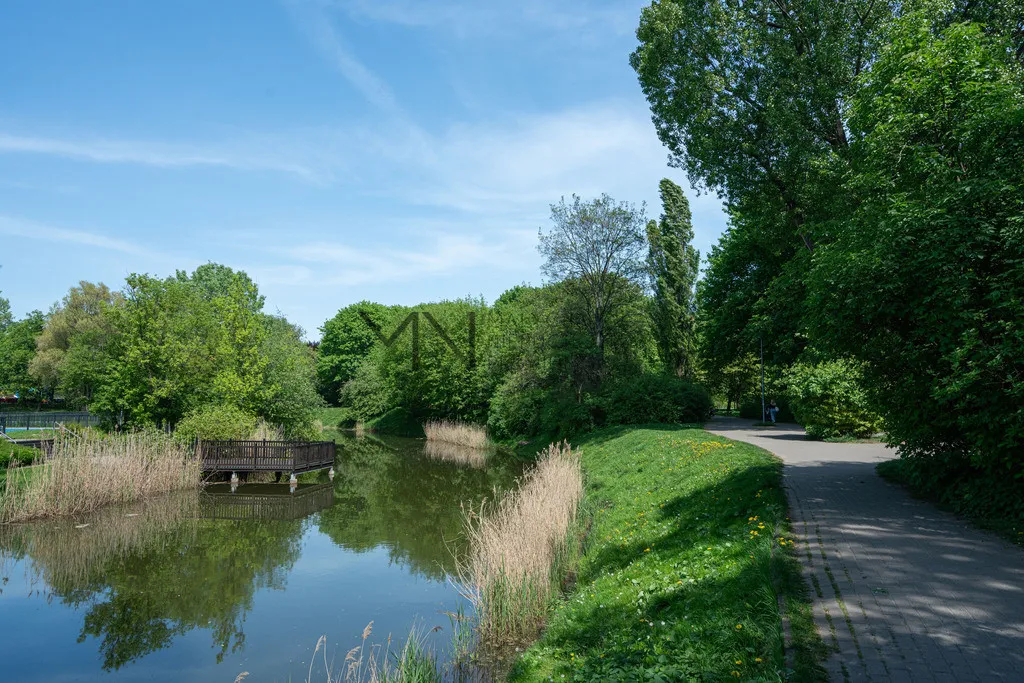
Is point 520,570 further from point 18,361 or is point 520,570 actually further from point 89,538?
point 18,361

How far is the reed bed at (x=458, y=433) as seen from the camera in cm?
3794

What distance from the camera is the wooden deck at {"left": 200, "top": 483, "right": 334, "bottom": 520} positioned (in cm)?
1906

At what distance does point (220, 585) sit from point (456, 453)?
2361 cm

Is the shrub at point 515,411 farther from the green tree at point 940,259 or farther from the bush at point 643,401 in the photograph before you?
the green tree at point 940,259

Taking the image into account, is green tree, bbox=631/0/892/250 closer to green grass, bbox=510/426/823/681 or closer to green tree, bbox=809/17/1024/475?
green tree, bbox=809/17/1024/475

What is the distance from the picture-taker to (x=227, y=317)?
28078mm

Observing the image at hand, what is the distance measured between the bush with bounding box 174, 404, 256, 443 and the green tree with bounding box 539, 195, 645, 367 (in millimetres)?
18360

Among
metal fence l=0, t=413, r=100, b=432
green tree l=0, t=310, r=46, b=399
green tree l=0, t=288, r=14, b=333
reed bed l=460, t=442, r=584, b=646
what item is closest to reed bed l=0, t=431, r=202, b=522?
reed bed l=460, t=442, r=584, b=646

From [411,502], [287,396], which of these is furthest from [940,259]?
[287,396]

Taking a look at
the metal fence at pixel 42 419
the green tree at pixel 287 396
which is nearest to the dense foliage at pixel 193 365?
A: the green tree at pixel 287 396

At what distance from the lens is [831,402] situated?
840 inches

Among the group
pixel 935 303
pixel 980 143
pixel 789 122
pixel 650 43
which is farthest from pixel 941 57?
pixel 650 43

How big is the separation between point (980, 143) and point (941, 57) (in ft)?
6.85

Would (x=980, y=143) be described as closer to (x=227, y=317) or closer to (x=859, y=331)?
(x=859, y=331)
